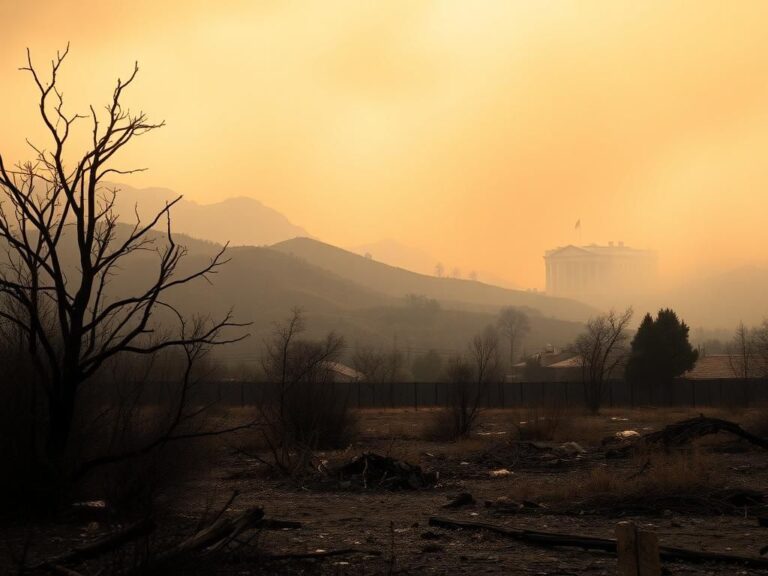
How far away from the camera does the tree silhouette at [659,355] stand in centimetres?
6344

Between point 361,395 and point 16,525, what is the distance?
4778 centimetres

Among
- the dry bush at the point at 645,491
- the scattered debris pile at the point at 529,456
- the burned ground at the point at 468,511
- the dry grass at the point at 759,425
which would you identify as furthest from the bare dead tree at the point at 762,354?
the dry bush at the point at 645,491

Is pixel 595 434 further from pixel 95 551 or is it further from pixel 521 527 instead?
pixel 95 551

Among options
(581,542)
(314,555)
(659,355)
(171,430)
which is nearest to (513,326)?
(659,355)

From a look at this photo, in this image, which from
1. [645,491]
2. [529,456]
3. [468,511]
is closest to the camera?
[645,491]

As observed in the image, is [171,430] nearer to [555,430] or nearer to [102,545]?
[102,545]

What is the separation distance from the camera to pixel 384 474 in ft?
62.2

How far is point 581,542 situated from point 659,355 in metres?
54.8

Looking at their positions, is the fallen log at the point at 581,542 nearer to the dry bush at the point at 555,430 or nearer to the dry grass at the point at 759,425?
the dry bush at the point at 555,430

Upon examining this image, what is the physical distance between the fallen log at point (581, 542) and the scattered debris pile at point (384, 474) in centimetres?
504

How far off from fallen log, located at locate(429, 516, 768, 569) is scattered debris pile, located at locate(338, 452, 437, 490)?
5.04 metres

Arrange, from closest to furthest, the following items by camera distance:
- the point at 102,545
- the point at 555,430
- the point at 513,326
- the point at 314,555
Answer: the point at 102,545 < the point at 314,555 < the point at 555,430 < the point at 513,326

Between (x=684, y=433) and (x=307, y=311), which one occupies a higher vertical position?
(x=307, y=311)

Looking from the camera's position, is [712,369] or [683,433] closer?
[683,433]
